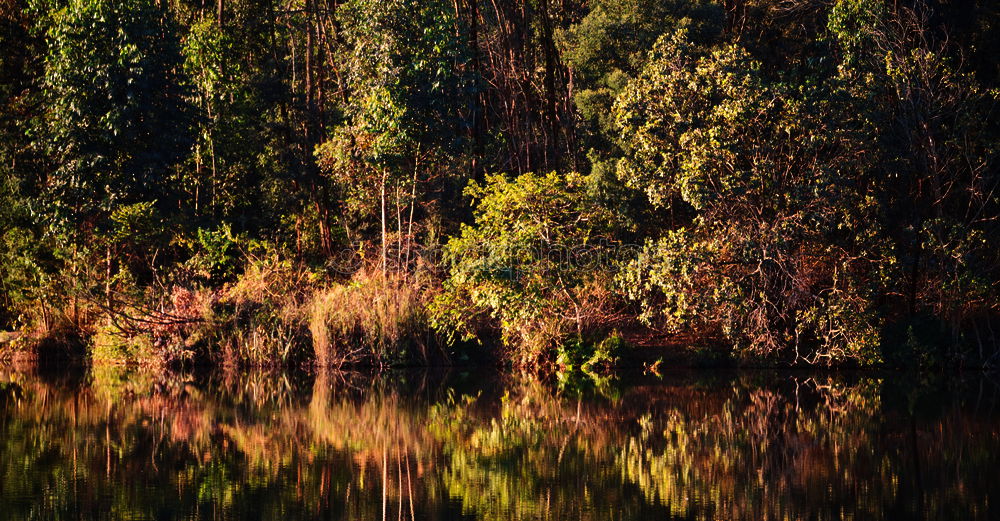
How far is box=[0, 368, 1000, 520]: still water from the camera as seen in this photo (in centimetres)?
966

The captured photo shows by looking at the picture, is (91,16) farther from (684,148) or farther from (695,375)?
(695,375)

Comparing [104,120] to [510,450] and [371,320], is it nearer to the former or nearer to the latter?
[371,320]

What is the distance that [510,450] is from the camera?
12.7 metres

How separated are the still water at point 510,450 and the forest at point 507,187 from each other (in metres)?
2.38

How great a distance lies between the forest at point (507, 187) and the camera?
20.7m

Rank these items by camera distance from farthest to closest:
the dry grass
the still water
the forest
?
the dry grass
the forest
the still water

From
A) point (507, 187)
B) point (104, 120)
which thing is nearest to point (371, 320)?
point (507, 187)

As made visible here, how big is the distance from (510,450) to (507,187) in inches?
412

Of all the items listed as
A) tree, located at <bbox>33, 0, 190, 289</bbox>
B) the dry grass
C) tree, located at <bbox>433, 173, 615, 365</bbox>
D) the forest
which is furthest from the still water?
tree, located at <bbox>33, 0, 190, 289</bbox>

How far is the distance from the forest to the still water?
2.38 meters

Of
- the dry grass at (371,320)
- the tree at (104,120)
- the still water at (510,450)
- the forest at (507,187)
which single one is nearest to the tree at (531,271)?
the forest at (507,187)

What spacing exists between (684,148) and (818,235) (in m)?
3.11

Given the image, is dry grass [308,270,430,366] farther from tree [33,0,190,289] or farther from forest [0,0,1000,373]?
tree [33,0,190,289]

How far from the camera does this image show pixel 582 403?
16969 millimetres
